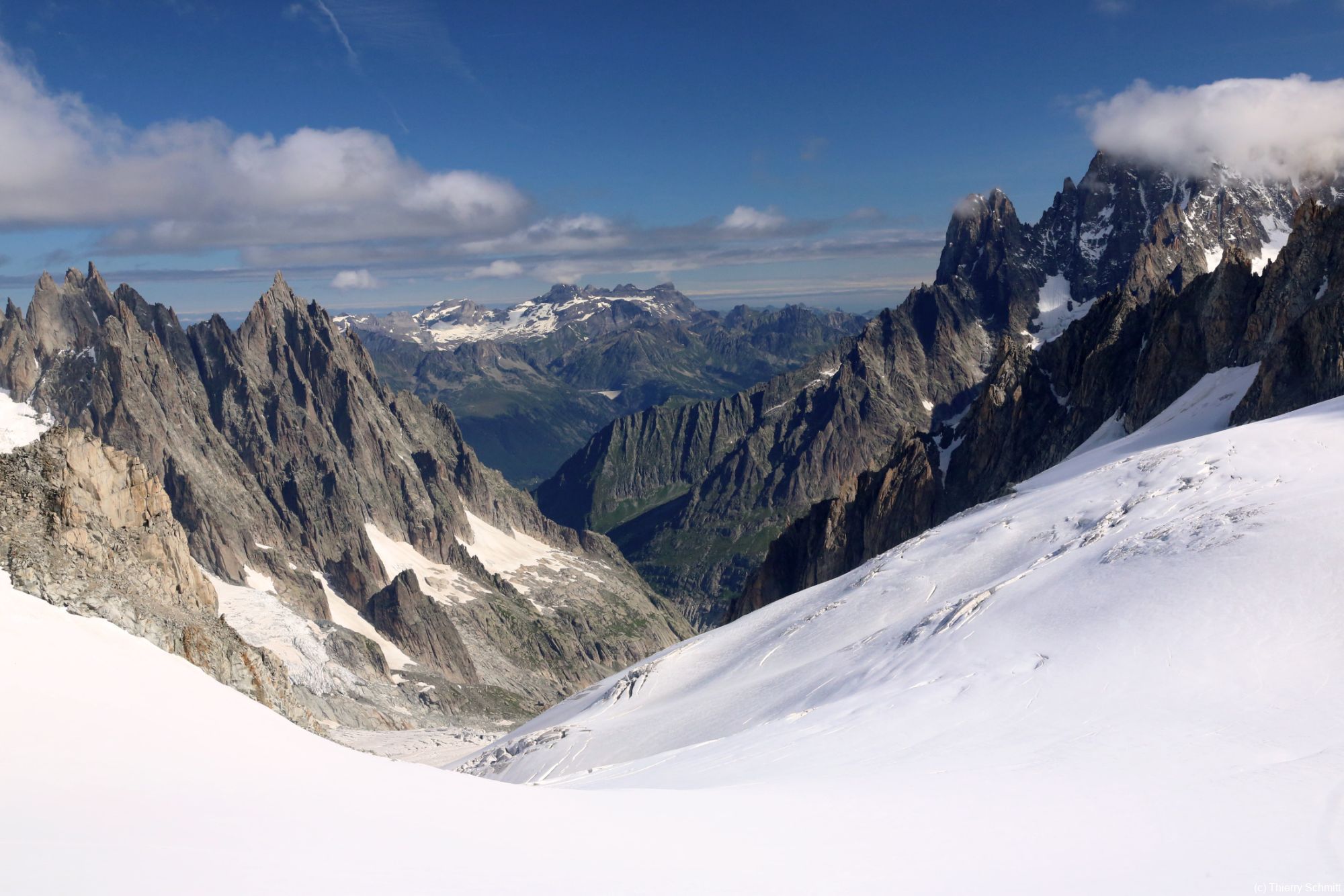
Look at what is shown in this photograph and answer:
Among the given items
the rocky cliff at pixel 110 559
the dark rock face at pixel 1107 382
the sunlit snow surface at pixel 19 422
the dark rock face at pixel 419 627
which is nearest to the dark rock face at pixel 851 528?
the dark rock face at pixel 1107 382

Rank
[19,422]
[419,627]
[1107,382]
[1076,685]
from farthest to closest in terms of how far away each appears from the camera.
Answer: [419,627] → [19,422] → [1107,382] → [1076,685]

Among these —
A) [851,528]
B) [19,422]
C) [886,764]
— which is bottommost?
[851,528]

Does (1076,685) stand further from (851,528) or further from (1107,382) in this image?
(1107,382)

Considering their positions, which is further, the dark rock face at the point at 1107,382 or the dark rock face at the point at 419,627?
the dark rock face at the point at 419,627

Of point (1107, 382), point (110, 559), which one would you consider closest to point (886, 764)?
point (110, 559)

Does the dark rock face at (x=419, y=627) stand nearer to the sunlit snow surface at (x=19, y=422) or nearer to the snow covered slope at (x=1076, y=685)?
the sunlit snow surface at (x=19, y=422)

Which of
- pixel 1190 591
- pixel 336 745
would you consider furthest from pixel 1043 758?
pixel 336 745
